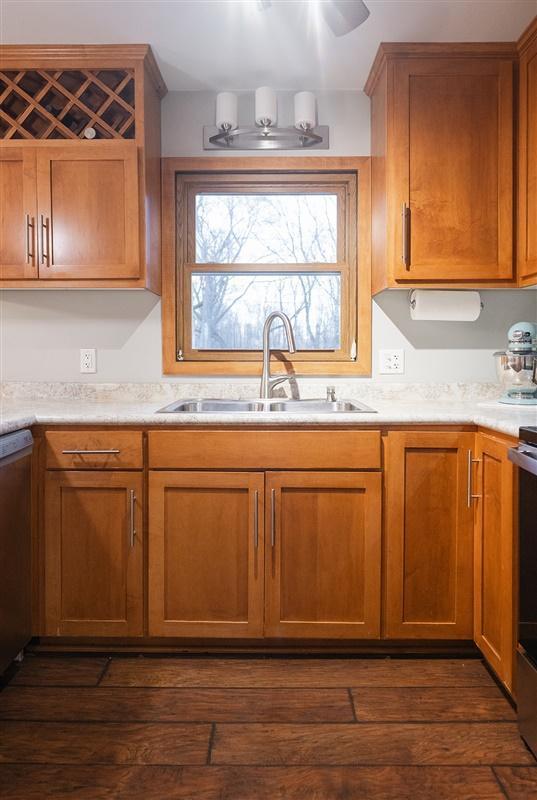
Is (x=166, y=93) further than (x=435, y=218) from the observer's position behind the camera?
Yes

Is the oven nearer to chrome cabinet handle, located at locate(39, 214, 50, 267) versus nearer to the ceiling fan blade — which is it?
the ceiling fan blade

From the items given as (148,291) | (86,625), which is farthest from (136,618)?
(148,291)

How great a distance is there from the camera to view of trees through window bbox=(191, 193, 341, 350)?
107 inches

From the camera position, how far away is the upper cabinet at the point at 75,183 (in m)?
2.34

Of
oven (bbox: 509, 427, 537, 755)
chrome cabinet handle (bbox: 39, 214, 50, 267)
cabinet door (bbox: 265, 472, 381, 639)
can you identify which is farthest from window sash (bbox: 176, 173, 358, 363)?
oven (bbox: 509, 427, 537, 755)

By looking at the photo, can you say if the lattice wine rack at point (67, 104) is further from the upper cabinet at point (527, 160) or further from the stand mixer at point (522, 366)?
the stand mixer at point (522, 366)

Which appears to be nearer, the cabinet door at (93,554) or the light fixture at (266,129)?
the cabinet door at (93,554)

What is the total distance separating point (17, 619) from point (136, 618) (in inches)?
15.3

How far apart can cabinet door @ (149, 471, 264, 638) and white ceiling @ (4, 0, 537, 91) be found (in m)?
1.60

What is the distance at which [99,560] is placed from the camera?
2098mm

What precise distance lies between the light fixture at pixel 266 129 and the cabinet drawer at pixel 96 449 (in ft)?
4.58

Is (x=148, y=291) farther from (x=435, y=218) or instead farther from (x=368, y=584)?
(x=368, y=584)

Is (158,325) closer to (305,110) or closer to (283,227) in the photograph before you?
(283,227)

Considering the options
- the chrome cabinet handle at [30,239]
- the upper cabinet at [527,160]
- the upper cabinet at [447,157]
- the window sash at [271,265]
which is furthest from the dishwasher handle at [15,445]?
the upper cabinet at [527,160]
